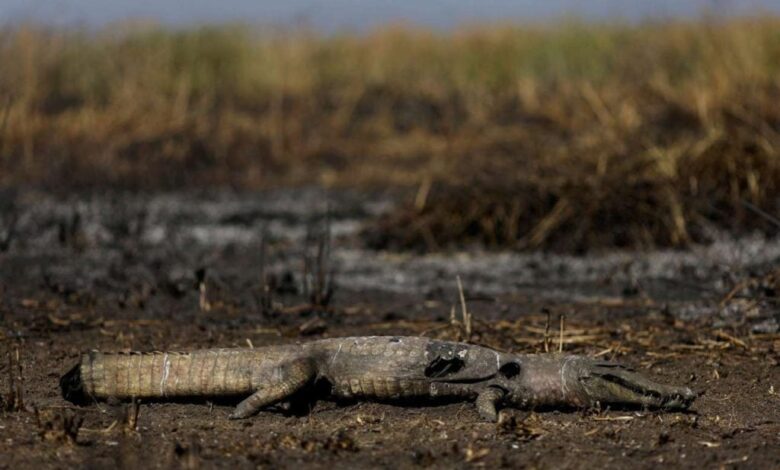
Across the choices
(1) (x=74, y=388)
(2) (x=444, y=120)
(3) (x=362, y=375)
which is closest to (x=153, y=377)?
(1) (x=74, y=388)

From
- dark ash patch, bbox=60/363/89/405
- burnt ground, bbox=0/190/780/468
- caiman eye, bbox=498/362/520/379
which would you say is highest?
caiman eye, bbox=498/362/520/379

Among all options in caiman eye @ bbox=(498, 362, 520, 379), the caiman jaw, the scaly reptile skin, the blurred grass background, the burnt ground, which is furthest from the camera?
the blurred grass background

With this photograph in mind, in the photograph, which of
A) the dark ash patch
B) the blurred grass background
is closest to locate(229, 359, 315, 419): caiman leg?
the dark ash patch

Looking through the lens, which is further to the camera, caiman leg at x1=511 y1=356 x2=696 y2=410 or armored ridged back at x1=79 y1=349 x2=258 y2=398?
armored ridged back at x1=79 y1=349 x2=258 y2=398

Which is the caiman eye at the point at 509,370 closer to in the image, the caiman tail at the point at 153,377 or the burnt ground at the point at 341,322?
the burnt ground at the point at 341,322

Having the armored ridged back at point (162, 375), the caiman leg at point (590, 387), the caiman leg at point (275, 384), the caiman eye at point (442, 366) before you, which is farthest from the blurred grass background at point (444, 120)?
the armored ridged back at point (162, 375)

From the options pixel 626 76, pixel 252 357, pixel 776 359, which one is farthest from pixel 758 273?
pixel 626 76

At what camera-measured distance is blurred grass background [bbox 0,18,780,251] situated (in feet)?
30.8

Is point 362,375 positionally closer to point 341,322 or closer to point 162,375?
point 162,375

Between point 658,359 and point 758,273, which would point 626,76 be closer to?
point 758,273

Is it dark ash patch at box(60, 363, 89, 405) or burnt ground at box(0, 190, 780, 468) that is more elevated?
dark ash patch at box(60, 363, 89, 405)

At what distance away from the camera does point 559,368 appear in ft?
16.9

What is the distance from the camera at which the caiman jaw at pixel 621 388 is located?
4.99 m

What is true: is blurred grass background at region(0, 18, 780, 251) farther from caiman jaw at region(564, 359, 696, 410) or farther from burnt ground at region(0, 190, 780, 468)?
caiman jaw at region(564, 359, 696, 410)
